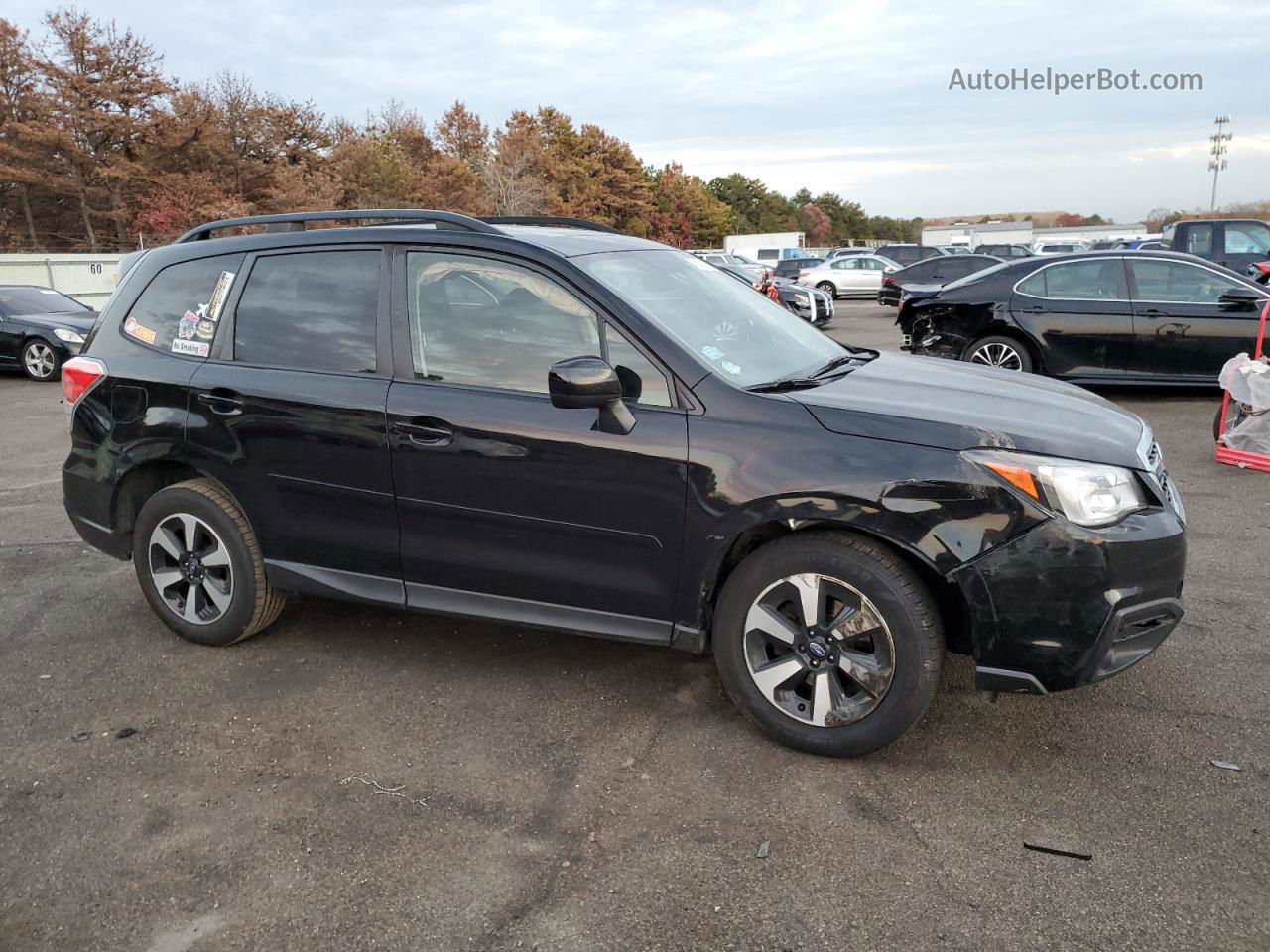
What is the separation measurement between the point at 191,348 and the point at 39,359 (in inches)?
468

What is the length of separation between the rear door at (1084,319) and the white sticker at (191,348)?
7.84 m

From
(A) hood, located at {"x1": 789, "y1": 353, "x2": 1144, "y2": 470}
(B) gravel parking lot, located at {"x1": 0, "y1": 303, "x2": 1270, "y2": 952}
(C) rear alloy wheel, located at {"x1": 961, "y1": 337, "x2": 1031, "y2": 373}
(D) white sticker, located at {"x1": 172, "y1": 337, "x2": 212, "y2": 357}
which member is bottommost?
(B) gravel parking lot, located at {"x1": 0, "y1": 303, "x2": 1270, "y2": 952}

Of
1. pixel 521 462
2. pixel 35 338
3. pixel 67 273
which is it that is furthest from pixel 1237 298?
pixel 67 273

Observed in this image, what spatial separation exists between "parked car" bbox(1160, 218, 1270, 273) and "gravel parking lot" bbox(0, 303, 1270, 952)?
15113mm

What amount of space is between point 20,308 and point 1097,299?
1460cm

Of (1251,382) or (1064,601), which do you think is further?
(1251,382)

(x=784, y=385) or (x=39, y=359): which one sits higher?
(x=784, y=385)

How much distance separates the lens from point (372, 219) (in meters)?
4.07

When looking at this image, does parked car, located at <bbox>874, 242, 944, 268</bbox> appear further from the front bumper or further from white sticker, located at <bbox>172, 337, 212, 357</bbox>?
the front bumper

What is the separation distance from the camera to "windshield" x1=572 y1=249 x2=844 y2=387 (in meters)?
3.49

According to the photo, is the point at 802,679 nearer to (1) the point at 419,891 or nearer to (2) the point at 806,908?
(2) the point at 806,908

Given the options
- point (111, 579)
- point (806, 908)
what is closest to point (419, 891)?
point (806, 908)

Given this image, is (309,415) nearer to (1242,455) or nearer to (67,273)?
(1242,455)

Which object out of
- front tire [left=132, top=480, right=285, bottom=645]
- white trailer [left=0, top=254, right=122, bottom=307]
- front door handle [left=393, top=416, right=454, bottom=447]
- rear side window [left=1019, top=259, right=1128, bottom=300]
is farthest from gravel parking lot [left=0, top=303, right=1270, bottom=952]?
white trailer [left=0, top=254, right=122, bottom=307]
